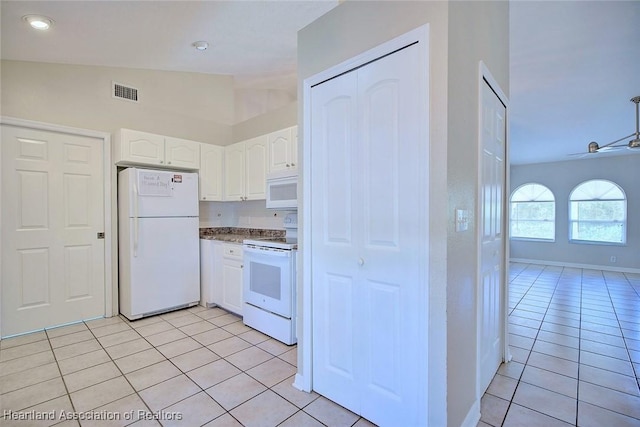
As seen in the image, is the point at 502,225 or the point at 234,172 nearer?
the point at 502,225

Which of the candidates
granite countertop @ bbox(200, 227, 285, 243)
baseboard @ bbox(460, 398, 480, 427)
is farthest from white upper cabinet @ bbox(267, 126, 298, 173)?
baseboard @ bbox(460, 398, 480, 427)

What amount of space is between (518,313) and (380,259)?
3.10 meters

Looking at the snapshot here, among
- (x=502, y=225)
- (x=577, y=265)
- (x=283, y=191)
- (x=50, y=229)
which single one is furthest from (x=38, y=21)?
(x=577, y=265)

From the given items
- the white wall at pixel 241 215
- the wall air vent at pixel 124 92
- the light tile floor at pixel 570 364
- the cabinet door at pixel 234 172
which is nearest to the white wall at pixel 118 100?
the wall air vent at pixel 124 92

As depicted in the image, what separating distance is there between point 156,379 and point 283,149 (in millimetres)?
2496

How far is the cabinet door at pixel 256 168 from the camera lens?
12.3ft

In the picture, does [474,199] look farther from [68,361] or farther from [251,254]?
[68,361]

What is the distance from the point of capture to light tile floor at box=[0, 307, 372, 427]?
5.86 ft

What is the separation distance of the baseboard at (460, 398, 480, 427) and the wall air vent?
14.8ft

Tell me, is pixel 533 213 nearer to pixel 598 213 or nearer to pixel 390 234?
pixel 598 213

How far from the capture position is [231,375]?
7.32 ft

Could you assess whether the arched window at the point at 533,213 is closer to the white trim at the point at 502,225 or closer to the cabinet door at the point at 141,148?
the white trim at the point at 502,225

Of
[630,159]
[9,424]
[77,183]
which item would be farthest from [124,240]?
[630,159]

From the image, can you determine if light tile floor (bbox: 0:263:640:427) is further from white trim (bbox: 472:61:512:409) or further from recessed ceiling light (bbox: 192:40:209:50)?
recessed ceiling light (bbox: 192:40:209:50)
